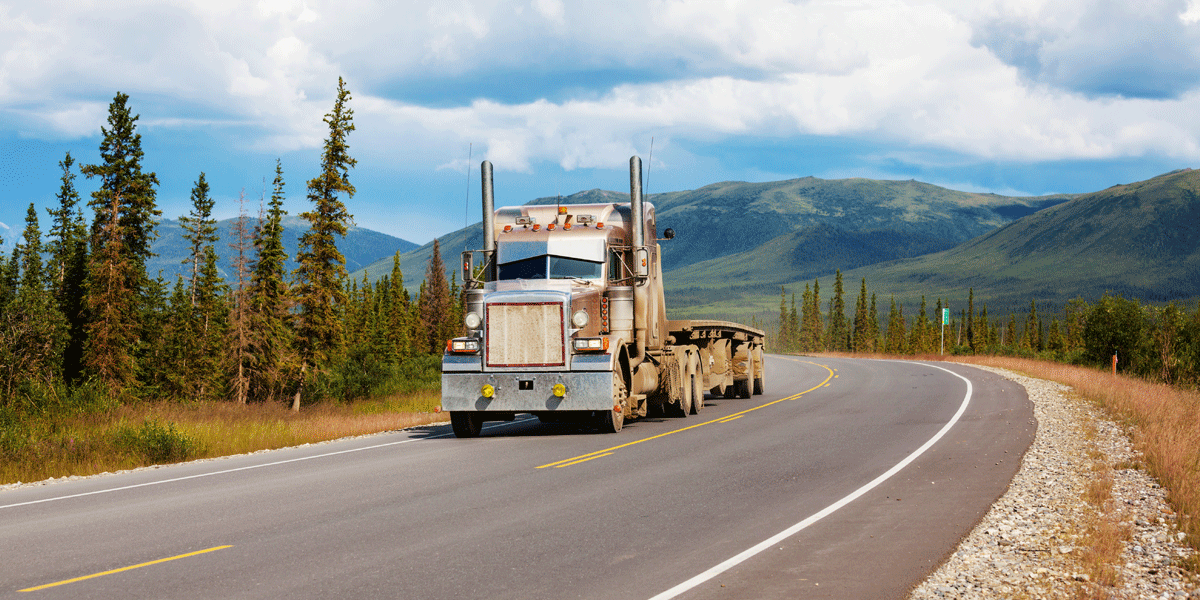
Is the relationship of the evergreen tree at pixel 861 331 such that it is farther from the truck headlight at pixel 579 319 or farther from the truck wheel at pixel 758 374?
the truck headlight at pixel 579 319

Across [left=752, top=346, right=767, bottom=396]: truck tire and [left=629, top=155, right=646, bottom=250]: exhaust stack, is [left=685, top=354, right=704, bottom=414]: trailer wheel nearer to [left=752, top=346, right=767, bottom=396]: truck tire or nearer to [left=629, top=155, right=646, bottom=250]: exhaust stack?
[left=629, top=155, right=646, bottom=250]: exhaust stack

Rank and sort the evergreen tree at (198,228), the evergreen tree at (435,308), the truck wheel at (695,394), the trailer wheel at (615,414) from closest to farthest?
the trailer wheel at (615,414) < the truck wheel at (695,394) < the evergreen tree at (198,228) < the evergreen tree at (435,308)

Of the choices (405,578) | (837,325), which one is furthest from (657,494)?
(837,325)

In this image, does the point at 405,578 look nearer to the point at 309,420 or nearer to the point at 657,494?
the point at 657,494

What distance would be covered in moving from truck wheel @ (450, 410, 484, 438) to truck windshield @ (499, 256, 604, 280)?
2825 mm

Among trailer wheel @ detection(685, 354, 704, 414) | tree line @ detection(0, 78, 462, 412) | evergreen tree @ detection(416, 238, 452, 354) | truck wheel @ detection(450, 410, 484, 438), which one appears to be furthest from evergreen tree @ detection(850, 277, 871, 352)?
truck wheel @ detection(450, 410, 484, 438)

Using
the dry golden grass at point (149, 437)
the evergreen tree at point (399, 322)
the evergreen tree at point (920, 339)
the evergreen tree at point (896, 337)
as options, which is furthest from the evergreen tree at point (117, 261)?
the evergreen tree at point (896, 337)

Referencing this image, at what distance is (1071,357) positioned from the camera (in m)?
77.8

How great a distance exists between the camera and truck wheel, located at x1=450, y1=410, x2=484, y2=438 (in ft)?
57.1

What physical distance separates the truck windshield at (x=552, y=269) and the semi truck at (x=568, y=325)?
2 cm

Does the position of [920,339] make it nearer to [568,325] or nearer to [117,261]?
[117,261]

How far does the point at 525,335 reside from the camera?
16844 mm

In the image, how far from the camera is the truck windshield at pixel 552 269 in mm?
18172

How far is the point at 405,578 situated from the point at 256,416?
1789cm
